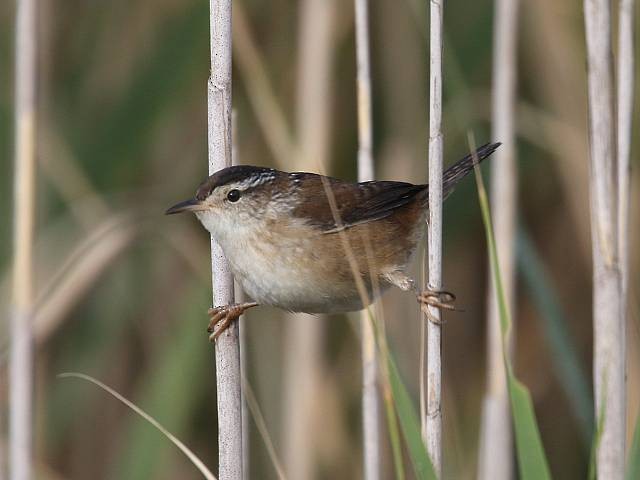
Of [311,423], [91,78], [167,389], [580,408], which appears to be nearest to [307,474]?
[311,423]

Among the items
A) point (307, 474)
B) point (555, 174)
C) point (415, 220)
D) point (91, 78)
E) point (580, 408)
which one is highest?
point (91, 78)

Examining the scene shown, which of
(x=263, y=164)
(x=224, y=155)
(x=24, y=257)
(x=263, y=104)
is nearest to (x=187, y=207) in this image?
(x=224, y=155)

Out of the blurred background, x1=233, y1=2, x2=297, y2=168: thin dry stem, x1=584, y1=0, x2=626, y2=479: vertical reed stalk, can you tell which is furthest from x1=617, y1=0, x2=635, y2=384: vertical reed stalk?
x1=233, y1=2, x2=297, y2=168: thin dry stem

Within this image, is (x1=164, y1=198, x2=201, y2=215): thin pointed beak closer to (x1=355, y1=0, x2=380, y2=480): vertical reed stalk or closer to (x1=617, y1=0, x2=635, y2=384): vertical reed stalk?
(x1=355, y1=0, x2=380, y2=480): vertical reed stalk

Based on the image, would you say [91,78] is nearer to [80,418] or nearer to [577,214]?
[80,418]

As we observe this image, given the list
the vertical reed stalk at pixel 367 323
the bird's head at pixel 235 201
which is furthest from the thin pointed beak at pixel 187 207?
the vertical reed stalk at pixel 367 323

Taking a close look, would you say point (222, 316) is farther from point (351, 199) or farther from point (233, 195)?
point (351, 199)
